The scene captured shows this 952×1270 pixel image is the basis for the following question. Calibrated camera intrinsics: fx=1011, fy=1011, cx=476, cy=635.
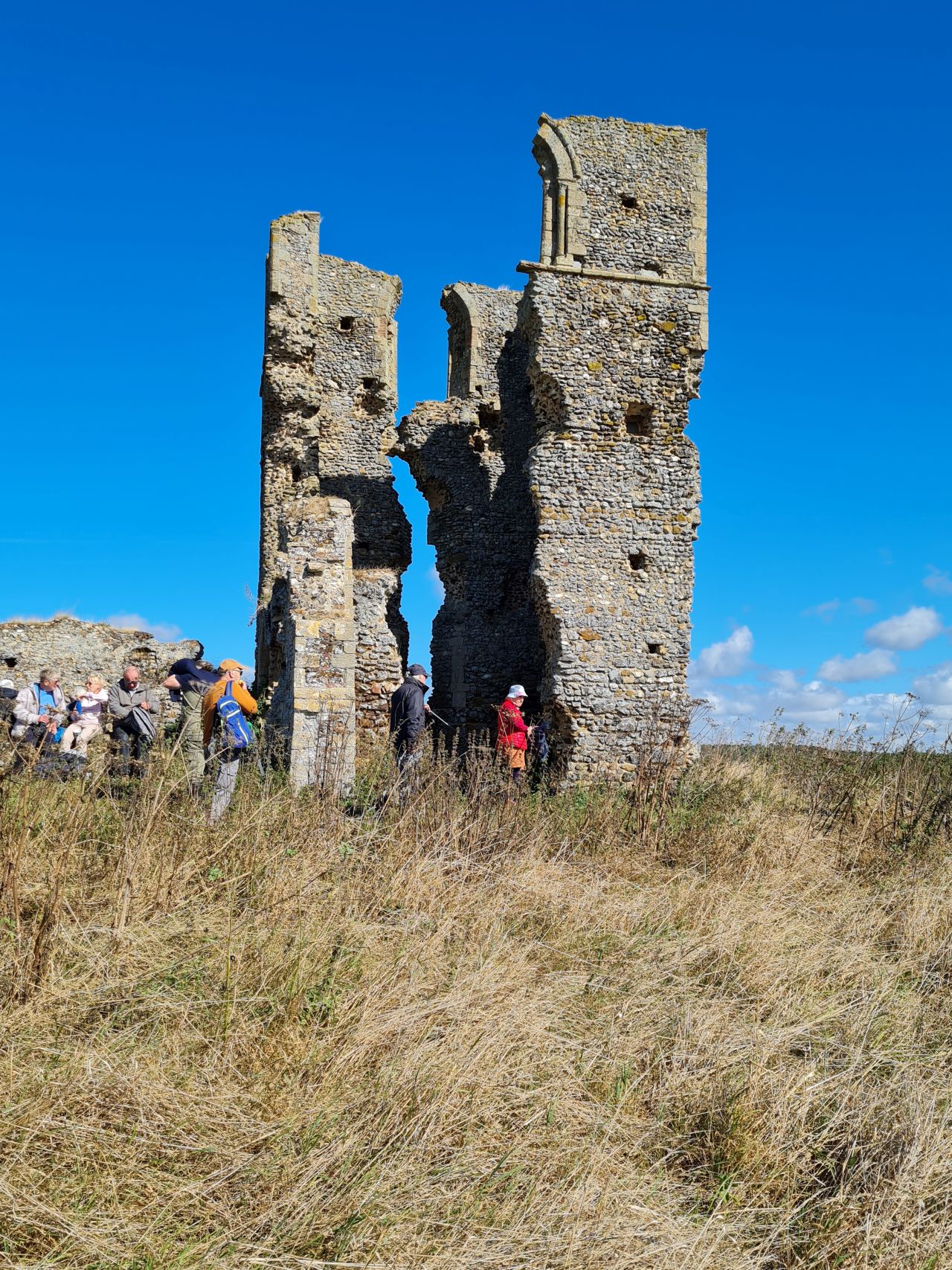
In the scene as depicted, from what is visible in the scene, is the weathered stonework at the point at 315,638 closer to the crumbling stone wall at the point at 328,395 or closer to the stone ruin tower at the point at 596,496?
the stone ruin tower at the point at 596,496

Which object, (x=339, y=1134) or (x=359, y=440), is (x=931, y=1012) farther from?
A: (x=359, y=440)

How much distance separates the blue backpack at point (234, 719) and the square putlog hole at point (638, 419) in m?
6.05

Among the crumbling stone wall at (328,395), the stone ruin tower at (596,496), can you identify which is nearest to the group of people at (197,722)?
the stone ruin tower at (596,496)

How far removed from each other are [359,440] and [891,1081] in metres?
14.9

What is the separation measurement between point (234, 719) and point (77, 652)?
1240 centimetres

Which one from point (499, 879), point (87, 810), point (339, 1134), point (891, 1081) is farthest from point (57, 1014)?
point (891, 1081)

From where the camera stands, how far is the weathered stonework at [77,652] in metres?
18.1

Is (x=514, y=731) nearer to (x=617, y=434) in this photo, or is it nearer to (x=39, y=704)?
(x=617, y=434)

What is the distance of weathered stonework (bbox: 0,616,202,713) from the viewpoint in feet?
59.3

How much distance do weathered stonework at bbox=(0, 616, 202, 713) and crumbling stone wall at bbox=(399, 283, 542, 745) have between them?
570 cm

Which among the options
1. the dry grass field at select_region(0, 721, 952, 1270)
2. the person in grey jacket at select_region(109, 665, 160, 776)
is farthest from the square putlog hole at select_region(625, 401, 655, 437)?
the dry grass field at select_region(0, 721, 952, 1270)

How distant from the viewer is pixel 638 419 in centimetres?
1181

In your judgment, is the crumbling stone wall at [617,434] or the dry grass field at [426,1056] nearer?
the dry grass field at [426,1056]

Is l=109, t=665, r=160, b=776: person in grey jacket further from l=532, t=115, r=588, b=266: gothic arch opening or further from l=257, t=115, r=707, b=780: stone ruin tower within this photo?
l=532, t=115, r=588, b=266: gothic arch opening
